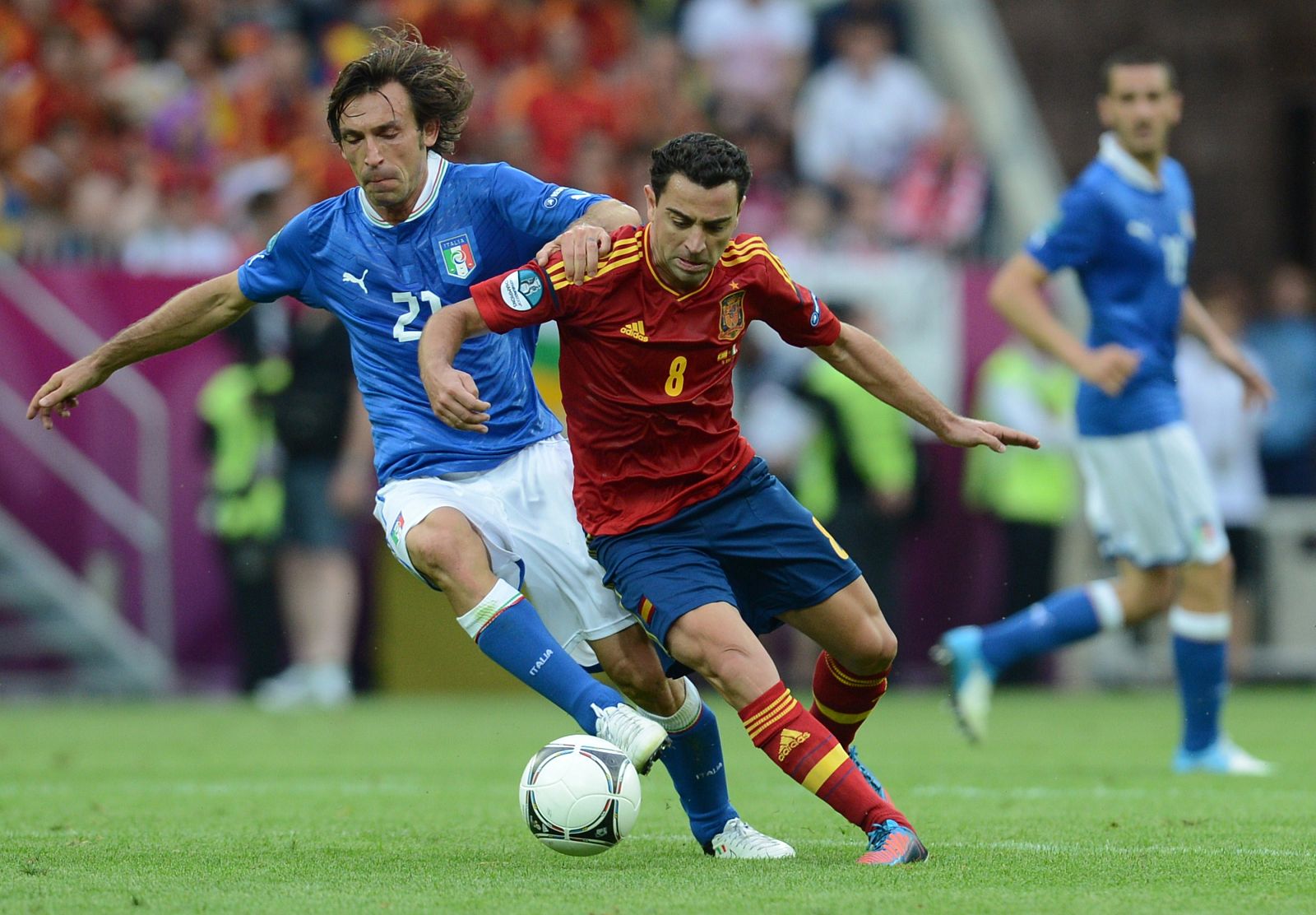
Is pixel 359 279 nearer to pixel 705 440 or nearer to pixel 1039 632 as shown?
pixel 705 440

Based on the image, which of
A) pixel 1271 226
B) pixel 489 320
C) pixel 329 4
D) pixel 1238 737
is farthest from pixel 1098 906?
pixel 1271 226

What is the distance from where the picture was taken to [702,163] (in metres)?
5.34

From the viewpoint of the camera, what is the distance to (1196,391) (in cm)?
1343

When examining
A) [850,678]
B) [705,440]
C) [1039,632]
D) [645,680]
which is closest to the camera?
[705,440]

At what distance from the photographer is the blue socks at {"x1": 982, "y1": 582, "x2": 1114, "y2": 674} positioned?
28.2 ft

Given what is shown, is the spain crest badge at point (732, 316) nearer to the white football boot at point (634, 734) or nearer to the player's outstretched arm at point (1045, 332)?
the white football boot at point (634, 734)

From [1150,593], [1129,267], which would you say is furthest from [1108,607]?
[1129,267]

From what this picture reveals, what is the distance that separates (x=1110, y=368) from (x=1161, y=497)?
0.65 meters

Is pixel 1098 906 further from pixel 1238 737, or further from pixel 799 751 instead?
pixel 1238 737

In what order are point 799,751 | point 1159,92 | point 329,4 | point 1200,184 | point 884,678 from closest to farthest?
1. point 799,751
2. point 884,678
3. point 1159,92
4. point 329,4
5. point 1200,184

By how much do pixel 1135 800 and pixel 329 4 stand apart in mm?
10826

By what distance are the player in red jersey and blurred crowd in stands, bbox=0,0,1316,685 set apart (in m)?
7.11

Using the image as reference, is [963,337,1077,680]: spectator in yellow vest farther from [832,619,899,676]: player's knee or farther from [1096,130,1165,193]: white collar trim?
[832,619,899,676]: player's knee

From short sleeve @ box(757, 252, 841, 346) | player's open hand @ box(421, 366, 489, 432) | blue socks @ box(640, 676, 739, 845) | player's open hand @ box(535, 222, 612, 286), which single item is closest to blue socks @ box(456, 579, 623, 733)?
blue socks @ box(640, 676, 739, 845)
